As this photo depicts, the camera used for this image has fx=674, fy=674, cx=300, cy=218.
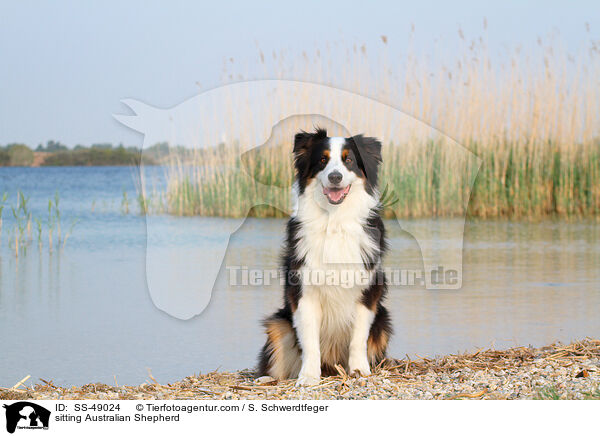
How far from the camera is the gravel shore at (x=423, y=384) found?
2994 mm

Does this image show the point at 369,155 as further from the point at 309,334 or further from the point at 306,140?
the point at 309,334

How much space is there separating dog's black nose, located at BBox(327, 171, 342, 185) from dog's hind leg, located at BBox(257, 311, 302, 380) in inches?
31.7

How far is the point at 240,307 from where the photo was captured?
16.5 ft

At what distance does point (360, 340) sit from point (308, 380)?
12.5 inches

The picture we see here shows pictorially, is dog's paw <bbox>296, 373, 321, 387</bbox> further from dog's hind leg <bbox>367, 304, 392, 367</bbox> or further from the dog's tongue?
the dog's tongue

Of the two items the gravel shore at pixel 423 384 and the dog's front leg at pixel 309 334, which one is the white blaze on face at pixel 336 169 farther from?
the gravel shore at pixel 423 384

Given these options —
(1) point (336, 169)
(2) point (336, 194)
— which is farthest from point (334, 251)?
(1) point (336, 169)

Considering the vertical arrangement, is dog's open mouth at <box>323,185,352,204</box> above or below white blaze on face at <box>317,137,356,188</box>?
below

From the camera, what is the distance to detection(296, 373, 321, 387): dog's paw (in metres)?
3.17
